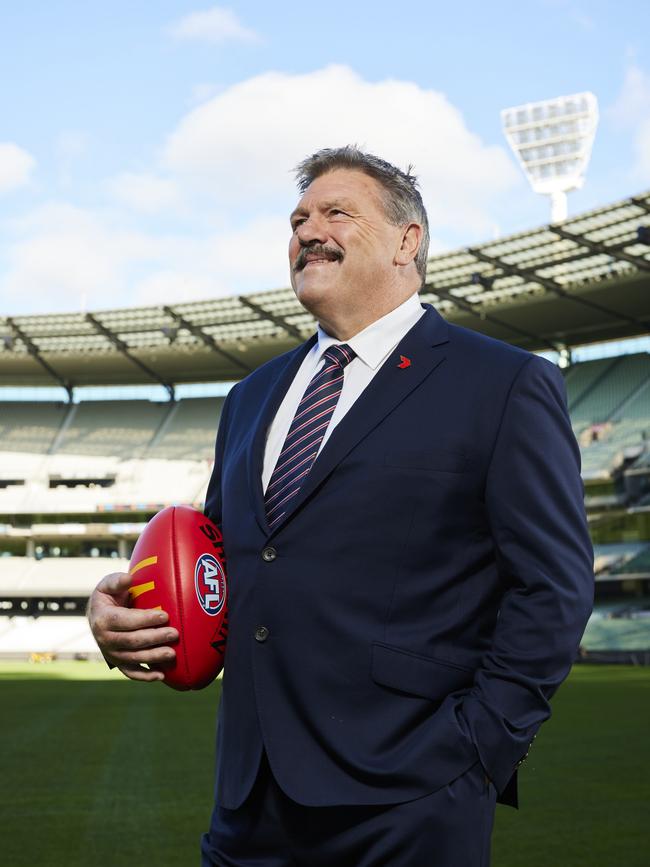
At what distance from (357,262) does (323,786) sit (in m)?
A: 1.22

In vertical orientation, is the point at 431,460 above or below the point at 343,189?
below

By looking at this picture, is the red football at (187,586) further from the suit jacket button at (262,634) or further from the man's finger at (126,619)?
the suit jacket button at (262,634)

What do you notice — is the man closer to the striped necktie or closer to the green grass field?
the striped necktie

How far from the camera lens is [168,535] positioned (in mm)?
2801

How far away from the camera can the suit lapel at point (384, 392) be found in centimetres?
228

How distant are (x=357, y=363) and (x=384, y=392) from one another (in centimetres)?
20

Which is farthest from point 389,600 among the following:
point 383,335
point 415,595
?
point 383,335

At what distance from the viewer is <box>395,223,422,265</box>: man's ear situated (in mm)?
2604

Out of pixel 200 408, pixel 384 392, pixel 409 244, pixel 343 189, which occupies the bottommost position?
pixel 200 408

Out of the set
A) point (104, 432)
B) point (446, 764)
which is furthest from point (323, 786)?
point (104, 432)

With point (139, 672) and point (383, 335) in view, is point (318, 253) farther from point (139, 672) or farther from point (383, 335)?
point (139, 672)

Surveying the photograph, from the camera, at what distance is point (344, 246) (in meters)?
2.52

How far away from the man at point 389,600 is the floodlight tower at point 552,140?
167ft

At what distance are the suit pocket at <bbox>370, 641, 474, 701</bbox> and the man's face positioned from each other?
860 mm
